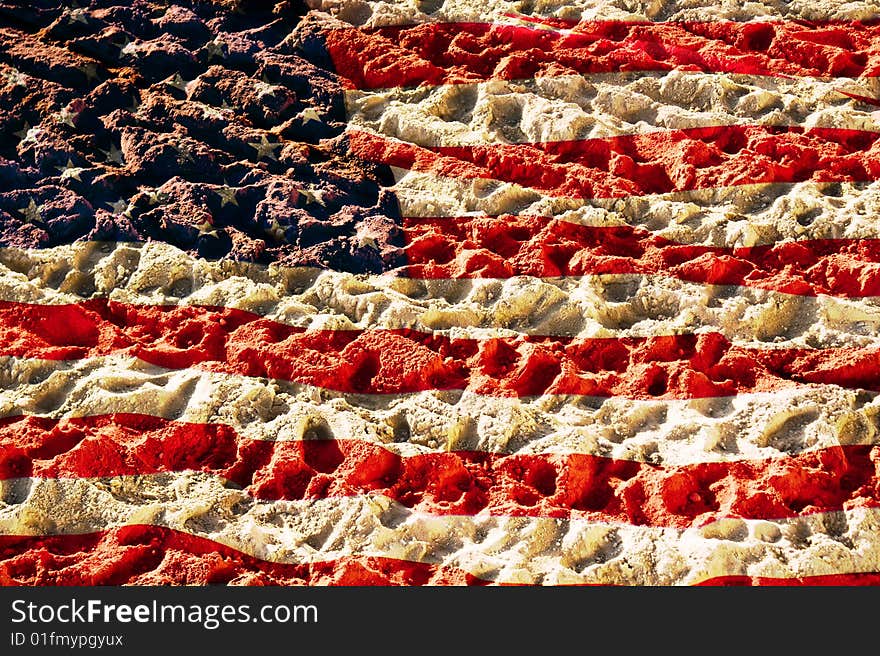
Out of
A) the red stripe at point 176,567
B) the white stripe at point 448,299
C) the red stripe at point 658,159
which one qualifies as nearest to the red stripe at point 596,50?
the red stripe at point 658,159

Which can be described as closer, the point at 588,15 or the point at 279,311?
the point at 279,311

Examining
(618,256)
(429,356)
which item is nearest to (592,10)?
(618,256)

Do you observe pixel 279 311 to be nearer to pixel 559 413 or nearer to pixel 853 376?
pixel 559 413

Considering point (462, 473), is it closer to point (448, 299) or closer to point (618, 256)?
point (448, 299)

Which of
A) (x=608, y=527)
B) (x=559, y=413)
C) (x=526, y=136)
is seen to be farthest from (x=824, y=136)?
(x=608, y=527)

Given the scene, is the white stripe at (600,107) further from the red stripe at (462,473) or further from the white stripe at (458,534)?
the white stripe at (458,534)

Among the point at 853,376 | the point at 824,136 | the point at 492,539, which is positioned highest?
the point at 824,136
